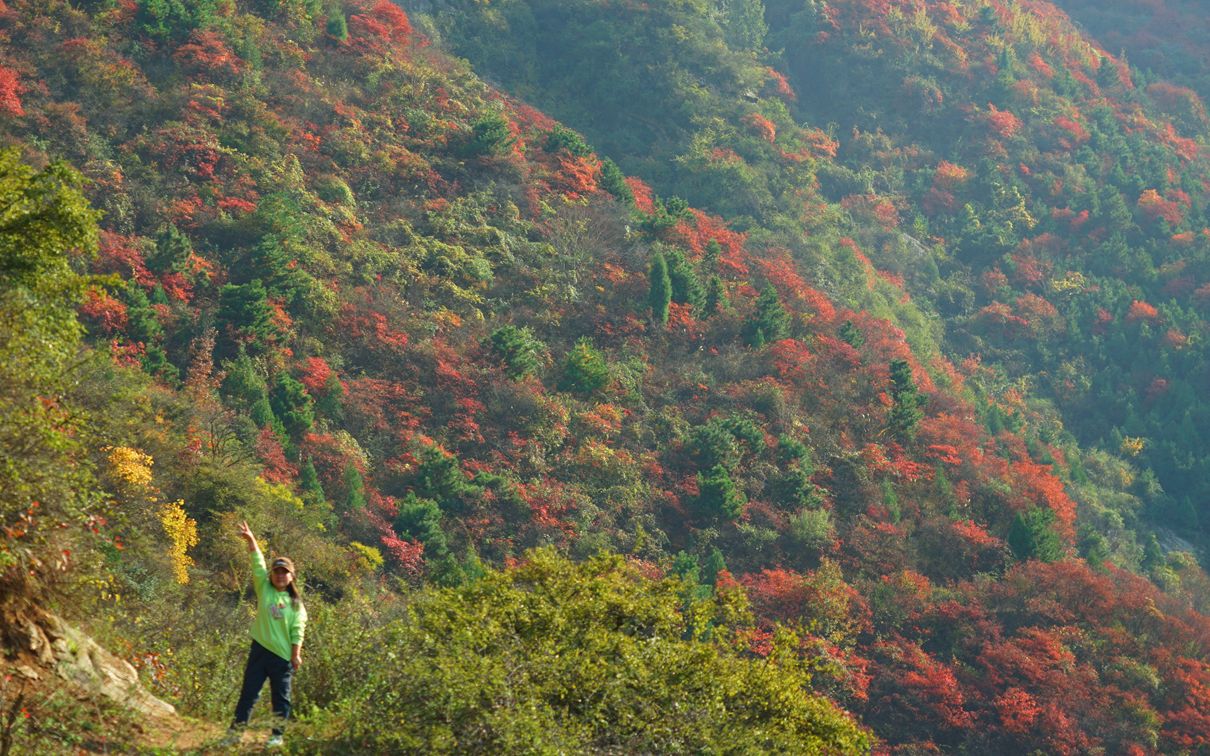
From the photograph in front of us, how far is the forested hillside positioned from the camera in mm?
11258

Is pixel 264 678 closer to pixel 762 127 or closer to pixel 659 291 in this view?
pixel 659 291

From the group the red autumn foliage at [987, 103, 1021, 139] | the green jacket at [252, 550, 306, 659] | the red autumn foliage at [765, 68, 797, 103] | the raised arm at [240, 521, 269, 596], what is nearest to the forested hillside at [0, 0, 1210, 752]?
the green jacket at [252, 550, 306, 659]

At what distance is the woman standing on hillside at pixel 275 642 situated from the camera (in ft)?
29.7

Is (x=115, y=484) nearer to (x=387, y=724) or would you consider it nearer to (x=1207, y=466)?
(x=387, y=724)

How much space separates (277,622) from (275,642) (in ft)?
0.53

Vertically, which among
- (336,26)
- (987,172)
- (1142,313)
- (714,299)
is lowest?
(714,299)

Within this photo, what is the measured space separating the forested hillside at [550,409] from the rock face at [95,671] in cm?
33

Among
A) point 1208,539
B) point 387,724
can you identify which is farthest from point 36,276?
point 1208,539

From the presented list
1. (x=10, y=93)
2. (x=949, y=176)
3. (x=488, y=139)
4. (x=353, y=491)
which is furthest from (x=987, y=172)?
(x=10, y=93)

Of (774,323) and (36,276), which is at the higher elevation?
(36,276)

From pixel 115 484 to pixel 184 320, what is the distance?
12878 mm

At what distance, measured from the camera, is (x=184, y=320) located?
32.9m

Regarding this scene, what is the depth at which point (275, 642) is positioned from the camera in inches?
357

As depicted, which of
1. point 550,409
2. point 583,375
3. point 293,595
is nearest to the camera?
point 293,595
